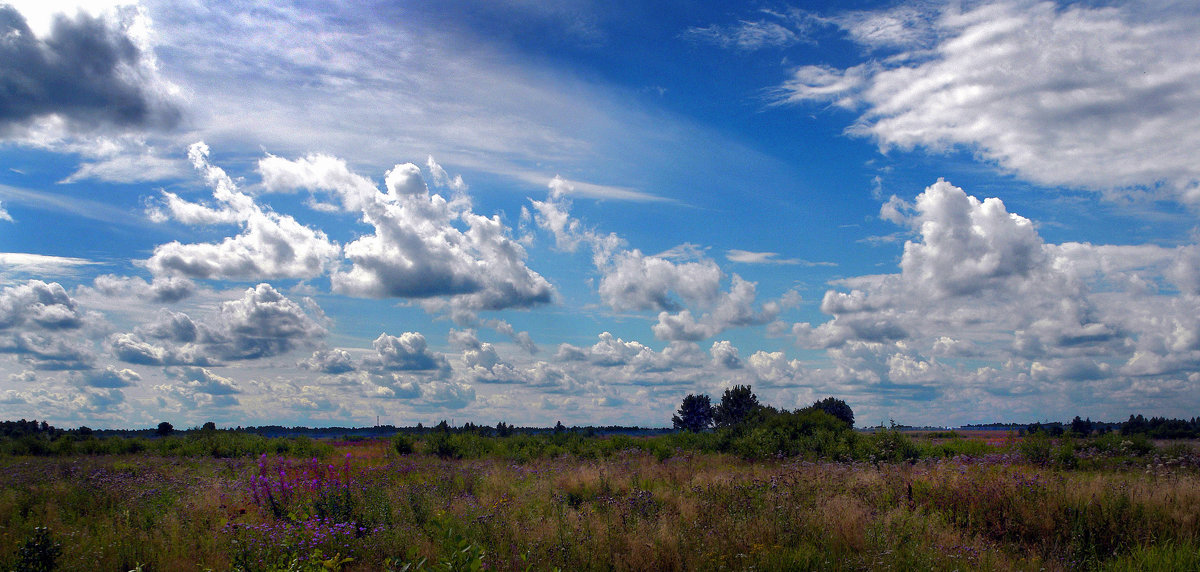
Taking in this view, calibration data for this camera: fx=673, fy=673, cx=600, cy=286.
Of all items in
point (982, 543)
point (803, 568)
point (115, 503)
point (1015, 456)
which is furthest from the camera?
point (1015, 456)

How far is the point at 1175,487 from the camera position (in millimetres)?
11734

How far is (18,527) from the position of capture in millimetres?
11375

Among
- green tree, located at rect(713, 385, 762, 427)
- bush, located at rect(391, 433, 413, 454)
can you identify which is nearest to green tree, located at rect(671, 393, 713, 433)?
green tree, located at rect(713, 385, 762, 427)

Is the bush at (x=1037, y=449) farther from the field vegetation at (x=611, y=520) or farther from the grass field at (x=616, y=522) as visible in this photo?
the grass field at (x=616, y=522)

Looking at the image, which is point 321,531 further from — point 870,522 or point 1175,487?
point 1175,487

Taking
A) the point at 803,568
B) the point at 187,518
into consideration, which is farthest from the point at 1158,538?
the point at 187,518

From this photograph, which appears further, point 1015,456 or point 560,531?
point 1015,456

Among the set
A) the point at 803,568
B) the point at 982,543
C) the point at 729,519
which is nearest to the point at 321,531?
the point at 729,519

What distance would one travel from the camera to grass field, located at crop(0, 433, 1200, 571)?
29.1 feet

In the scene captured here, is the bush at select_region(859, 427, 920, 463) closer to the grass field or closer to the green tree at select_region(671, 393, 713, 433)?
the grass field

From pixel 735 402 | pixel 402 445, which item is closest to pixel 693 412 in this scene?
pixel 735 402

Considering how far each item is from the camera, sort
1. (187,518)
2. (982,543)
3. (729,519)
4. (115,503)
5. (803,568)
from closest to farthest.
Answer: (803,568) → (982,543) → (729,519) → (187,518) → (115,503)

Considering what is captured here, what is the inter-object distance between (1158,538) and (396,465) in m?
A: 17.0

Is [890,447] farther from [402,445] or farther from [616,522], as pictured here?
[402,445]
